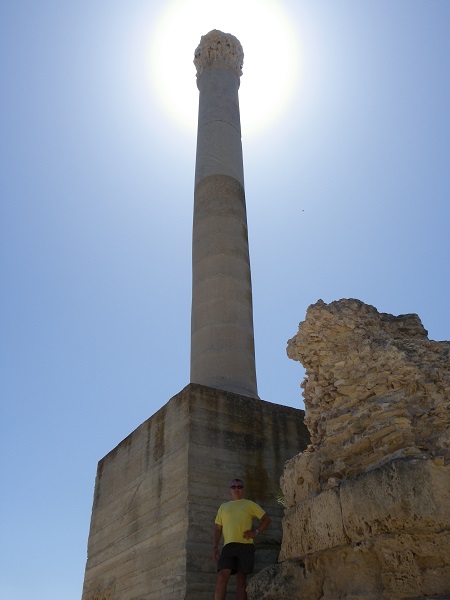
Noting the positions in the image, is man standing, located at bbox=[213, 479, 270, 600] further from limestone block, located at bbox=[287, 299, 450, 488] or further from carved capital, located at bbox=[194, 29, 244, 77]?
carved capital, located at bbox=[194, 29, 244, 77]

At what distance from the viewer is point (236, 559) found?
22.2 feet

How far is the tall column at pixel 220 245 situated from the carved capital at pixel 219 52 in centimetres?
3

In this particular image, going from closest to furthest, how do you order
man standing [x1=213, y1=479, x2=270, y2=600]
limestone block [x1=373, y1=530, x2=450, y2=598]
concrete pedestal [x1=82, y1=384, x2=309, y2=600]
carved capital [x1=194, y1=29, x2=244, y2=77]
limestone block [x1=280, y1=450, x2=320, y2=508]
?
limestone block [x1=373, y1=530, x2=450, y2=598]
limestone block [x1=280, y1=450, x2=320, y2=508]
man standing [x1=213, y1=479, x2=270, y2=600]
concrete pedestal [x1=82, y1=384, x2=309, y2=600]
carved capital [x1=194, y1=29, x2=244, y2=77]

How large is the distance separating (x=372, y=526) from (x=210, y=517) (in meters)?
3.18

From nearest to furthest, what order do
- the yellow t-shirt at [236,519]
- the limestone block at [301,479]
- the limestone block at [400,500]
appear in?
the limestone block at [400,500], the limestone block at [301,479], the yellow t-shirt at [236,519]

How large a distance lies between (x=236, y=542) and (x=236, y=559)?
0.64ft

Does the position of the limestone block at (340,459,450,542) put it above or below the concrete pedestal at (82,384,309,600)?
below

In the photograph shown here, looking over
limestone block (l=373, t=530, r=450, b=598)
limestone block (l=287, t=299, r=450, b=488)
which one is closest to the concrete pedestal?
limestone block (l=287, t=299, r=450, b=488)

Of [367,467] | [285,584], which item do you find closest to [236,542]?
[285,584]

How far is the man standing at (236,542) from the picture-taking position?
6.58 metres

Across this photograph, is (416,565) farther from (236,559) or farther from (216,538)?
(216,538)

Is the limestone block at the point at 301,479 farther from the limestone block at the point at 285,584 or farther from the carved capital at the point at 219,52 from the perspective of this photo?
the carved capital at the point at 219,52

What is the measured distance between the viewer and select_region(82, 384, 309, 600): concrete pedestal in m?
7.75

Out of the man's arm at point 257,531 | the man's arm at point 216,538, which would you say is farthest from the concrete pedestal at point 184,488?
the man's arm at point 257,531
